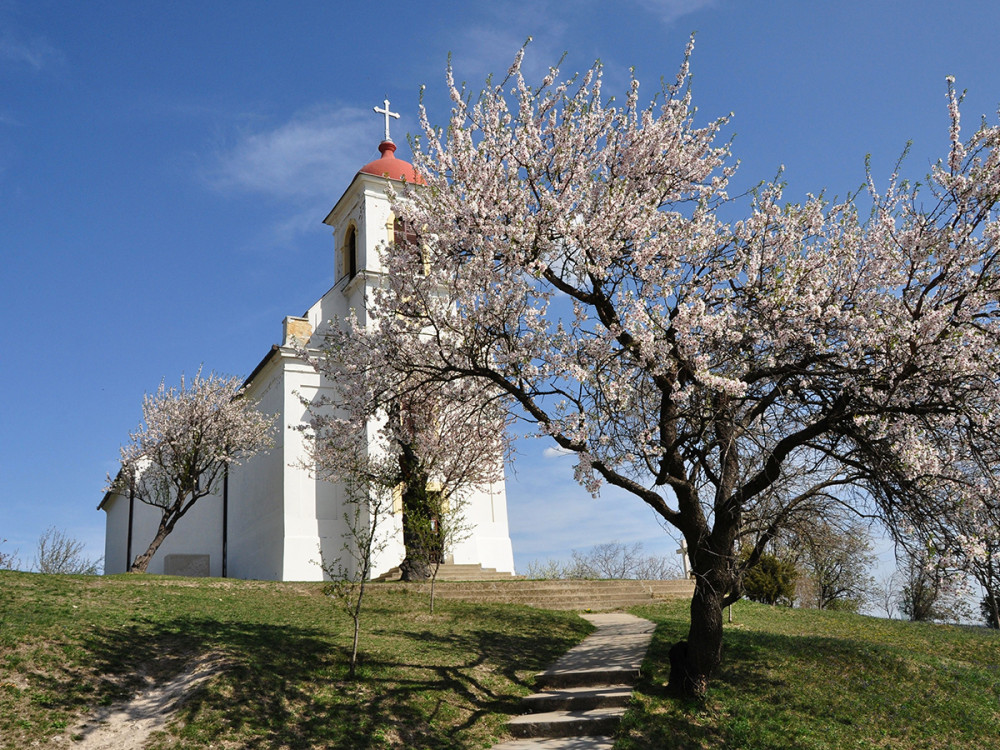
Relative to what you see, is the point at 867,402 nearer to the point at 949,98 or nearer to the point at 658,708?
the point at 949,98

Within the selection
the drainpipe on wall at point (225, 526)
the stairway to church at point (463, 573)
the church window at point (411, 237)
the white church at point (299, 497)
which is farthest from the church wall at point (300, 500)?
the church window at point (411, 237)

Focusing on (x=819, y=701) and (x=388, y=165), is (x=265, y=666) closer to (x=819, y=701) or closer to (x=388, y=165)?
(x=819, y=701)

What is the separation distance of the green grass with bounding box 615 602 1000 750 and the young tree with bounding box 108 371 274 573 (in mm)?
13424

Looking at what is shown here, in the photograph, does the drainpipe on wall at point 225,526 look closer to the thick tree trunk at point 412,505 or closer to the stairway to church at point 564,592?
the thick tree trunk at point 412,505

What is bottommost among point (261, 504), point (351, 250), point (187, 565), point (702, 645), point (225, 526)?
point (702, 645)

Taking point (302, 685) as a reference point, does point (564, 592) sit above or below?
above

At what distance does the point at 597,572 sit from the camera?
39.5 meters

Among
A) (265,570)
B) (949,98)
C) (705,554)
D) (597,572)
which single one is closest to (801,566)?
(597,572)

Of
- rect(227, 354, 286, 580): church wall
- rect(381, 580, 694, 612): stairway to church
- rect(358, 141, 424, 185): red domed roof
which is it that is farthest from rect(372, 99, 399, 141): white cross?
rect(381, 580, 694, 612): stairway to church

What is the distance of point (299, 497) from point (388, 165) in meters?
10.9

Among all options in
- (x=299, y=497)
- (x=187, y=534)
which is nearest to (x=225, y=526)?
(x=187, y=534)

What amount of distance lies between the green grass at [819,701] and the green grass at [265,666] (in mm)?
1919

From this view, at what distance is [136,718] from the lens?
7961 millimetres

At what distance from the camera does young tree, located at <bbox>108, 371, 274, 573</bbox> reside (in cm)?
2070
